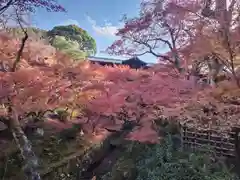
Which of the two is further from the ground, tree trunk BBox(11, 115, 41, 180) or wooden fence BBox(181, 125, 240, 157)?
wooden fence BBox(181, 125, 240, 157)

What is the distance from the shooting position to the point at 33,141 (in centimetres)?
590

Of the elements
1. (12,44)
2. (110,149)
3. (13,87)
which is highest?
A: (12,44)

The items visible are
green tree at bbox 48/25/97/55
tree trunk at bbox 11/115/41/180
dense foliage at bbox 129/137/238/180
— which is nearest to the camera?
dense foliage at bbox 129/137/238/180

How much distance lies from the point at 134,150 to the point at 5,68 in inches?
118

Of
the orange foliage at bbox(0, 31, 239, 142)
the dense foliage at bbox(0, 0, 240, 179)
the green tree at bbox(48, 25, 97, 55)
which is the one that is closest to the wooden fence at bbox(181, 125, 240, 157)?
the dense foliage at bbox(0, 0, 240, 179)

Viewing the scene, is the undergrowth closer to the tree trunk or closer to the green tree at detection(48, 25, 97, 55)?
the tree trunk

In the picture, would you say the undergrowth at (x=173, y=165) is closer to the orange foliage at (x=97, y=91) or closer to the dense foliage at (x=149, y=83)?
the dense foliage at (x=149, y=83)

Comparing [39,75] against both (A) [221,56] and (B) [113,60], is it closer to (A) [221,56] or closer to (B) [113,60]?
(A) [221,56]

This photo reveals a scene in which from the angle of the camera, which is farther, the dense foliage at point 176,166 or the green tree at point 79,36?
the green tree at point 79,36

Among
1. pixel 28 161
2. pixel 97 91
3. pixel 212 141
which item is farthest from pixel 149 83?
pixel 28 161

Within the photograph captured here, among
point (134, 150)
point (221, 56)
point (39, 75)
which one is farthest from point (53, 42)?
point (221, 56)

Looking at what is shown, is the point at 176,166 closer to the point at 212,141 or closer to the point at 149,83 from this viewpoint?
the point at 212,141

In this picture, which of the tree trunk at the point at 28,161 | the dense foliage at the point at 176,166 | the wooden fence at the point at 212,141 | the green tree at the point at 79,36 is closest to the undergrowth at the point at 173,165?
the dense foliage at the point at 176,166

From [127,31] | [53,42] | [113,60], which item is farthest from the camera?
[113,60]
